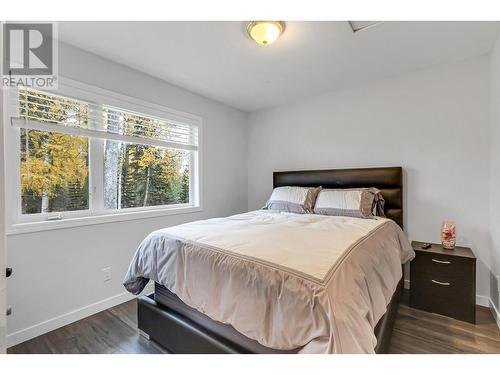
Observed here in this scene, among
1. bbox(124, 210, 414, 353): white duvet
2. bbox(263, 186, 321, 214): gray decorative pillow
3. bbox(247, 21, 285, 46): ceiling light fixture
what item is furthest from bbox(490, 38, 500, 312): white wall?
bbox(247, 21, 285, 46): ceiling light fixture

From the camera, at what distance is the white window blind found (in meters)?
1.91

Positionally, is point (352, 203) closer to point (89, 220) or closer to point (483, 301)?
point (483, 301)

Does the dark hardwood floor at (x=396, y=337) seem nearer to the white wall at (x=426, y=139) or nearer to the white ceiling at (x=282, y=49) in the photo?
the white wall at (x=426, y=139)

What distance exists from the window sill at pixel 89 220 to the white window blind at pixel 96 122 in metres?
0.76

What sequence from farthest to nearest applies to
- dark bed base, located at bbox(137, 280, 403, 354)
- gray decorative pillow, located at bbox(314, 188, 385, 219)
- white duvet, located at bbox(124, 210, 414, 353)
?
1. gray decorative pillow, located at bbox(314, 188, 385, 219)
2. dark bed base, located at bbox(137, 280, 403, 354)
3. white duvet, located at bbox(124, 210, 414, 353)

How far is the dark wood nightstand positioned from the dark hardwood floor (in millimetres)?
87

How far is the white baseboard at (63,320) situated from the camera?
1.78 m

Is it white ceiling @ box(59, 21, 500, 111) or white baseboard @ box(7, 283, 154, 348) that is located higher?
white ceiling @ box(59, 21, 500, 111)

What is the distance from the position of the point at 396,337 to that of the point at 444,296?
0.68 m

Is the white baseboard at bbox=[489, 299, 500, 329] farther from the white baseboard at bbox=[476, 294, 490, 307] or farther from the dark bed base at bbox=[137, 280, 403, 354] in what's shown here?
the dark bed base at bbox=[137, 280, 403, 354]

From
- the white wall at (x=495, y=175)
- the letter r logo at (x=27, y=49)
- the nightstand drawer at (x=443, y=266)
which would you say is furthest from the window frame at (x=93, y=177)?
the white wall at (x=495, y=175)

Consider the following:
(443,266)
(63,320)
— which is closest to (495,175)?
(443,266)

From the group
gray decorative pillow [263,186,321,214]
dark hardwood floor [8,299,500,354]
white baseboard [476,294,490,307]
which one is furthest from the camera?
gray decorative pillow [263,186,321,214]
